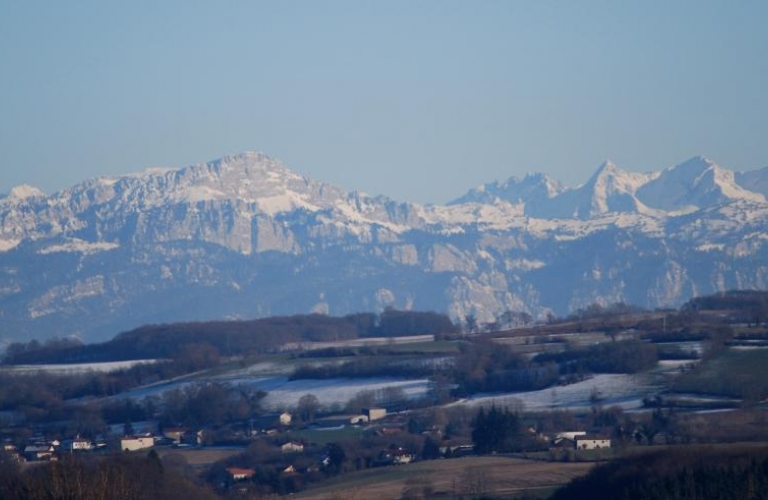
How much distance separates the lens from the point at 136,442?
75.9m

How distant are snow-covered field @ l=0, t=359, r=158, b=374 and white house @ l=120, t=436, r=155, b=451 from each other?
102 ft

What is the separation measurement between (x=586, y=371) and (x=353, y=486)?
29.2 m

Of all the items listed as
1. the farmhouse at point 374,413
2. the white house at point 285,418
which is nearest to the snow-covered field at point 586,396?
the farmhouse at point 374,413

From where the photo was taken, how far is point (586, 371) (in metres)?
86.3

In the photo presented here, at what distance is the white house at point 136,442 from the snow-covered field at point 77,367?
102 feet

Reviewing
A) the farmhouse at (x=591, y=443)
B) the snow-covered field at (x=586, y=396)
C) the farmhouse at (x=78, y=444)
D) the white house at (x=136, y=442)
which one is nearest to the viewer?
the farmhouse at (x=591, y=443)

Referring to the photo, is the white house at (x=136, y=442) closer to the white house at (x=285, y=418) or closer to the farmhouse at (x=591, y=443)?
the white house at (x=285, y=418)

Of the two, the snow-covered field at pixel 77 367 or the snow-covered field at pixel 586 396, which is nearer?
the snow-covered field at pixel 586 396

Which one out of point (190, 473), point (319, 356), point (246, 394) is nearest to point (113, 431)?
point (246, 394)

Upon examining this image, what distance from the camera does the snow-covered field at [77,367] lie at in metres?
110

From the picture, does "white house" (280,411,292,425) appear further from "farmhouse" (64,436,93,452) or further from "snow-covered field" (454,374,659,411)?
"farmhouse" (64,436,93,452)

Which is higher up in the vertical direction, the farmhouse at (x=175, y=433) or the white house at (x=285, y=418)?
the white house at (x=285, y=418)

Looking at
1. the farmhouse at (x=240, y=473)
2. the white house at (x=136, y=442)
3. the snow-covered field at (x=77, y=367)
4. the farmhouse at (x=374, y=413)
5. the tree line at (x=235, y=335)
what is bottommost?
the farmhouse at (x=240, y=473)

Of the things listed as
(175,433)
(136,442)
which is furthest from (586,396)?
(136,442)
